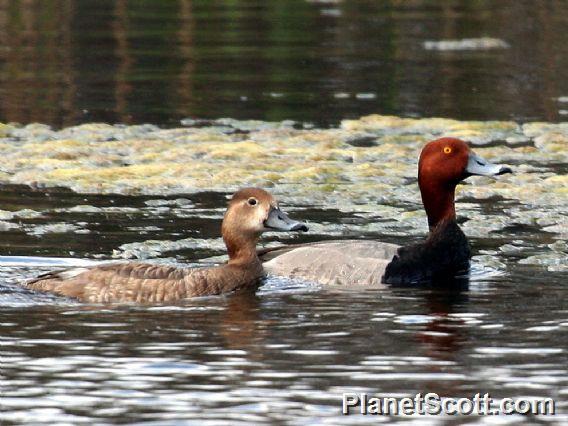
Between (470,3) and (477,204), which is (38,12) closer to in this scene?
(470,3)

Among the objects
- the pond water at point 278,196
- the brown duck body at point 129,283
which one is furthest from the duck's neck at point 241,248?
the brown duck body at point 129,283

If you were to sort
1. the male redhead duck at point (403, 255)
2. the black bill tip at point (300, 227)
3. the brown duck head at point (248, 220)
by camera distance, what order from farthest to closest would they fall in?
the male redhead duck at point (403, 255) < the brown duck head at point (248, 220) < the black bill tip at point (300, 227)

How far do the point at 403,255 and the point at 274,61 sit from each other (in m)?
15.1

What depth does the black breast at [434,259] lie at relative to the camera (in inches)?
500

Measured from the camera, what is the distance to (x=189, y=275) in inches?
464

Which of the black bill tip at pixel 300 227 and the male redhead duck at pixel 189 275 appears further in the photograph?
the black bill tip at pixel 300 227

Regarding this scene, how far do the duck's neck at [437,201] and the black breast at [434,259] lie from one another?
183 millimetres

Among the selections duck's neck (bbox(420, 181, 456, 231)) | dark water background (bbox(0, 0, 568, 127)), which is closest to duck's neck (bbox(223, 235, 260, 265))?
duck's neck (bbox(420, 181, 456, 231))

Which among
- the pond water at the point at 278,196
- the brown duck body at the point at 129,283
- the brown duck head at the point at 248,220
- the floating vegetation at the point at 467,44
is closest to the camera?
the pond water at the point at 278,196

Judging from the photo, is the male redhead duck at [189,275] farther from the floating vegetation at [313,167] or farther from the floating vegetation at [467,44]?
the floating vegetation at [467,44]

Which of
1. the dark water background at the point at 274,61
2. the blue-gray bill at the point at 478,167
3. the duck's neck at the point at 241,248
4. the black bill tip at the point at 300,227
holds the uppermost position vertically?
the dark water background at the point at 274,61

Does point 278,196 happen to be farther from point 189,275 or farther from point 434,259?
point 189,275

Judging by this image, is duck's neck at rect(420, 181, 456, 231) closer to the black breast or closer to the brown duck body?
the black breast

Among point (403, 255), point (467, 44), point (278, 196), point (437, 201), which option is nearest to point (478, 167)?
point (437, 201)
